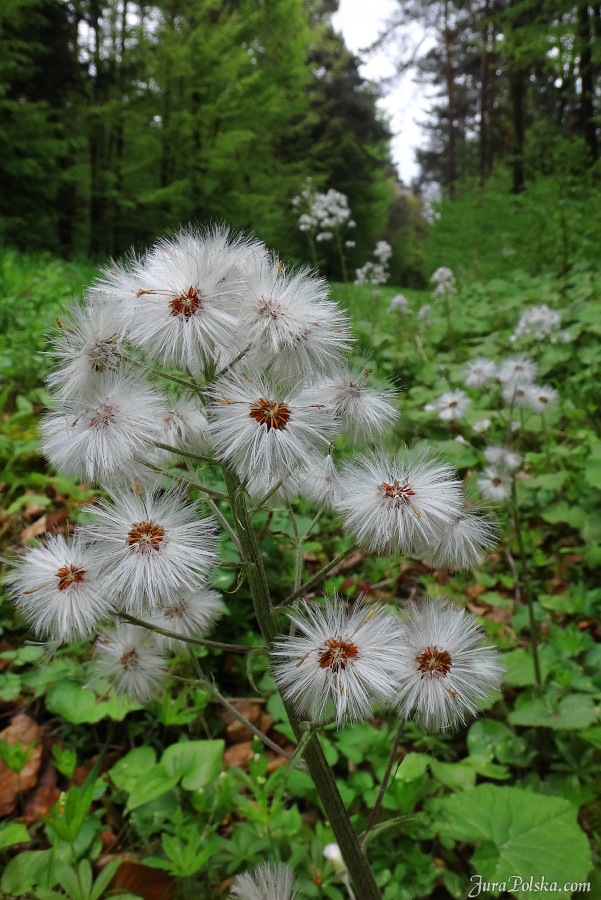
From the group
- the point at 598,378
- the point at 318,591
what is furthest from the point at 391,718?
the point at 598,378

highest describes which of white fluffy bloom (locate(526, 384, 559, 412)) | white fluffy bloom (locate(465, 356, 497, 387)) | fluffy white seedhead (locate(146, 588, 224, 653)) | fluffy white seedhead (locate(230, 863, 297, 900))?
white fluffy bloom (locate(465, 356, 497, 387))

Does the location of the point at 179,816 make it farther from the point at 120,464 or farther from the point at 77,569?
the point at 120,464

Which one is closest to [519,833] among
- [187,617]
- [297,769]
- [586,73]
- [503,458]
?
[297,769]

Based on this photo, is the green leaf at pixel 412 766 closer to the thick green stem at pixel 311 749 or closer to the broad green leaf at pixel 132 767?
the thick green stem at pixel 311 749

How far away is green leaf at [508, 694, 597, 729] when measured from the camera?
150cm

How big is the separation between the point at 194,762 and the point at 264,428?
106cm

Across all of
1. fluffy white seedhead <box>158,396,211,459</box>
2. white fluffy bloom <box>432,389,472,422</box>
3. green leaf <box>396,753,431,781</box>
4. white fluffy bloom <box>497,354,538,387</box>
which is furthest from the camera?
white fluffy bloom <box>497,354,538,387</box>

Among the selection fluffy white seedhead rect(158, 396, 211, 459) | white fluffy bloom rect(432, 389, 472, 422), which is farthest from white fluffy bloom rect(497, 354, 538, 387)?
fluffy white seedhead rect(158, 396, 211, 459)

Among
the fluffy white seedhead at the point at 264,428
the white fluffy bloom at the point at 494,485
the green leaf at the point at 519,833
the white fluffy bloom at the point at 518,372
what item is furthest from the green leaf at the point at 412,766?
the white fluffy bloom at the point at 518,372

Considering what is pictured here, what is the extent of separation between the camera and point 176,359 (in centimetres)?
76

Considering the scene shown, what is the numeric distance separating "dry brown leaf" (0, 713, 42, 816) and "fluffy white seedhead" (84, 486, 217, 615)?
981mm

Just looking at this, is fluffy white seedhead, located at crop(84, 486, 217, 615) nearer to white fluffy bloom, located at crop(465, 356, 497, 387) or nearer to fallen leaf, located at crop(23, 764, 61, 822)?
fallen leaf, located at crop(23, 764, 61, 822)

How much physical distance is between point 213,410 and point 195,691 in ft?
4.17

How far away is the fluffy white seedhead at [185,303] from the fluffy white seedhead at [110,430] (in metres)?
0.07
